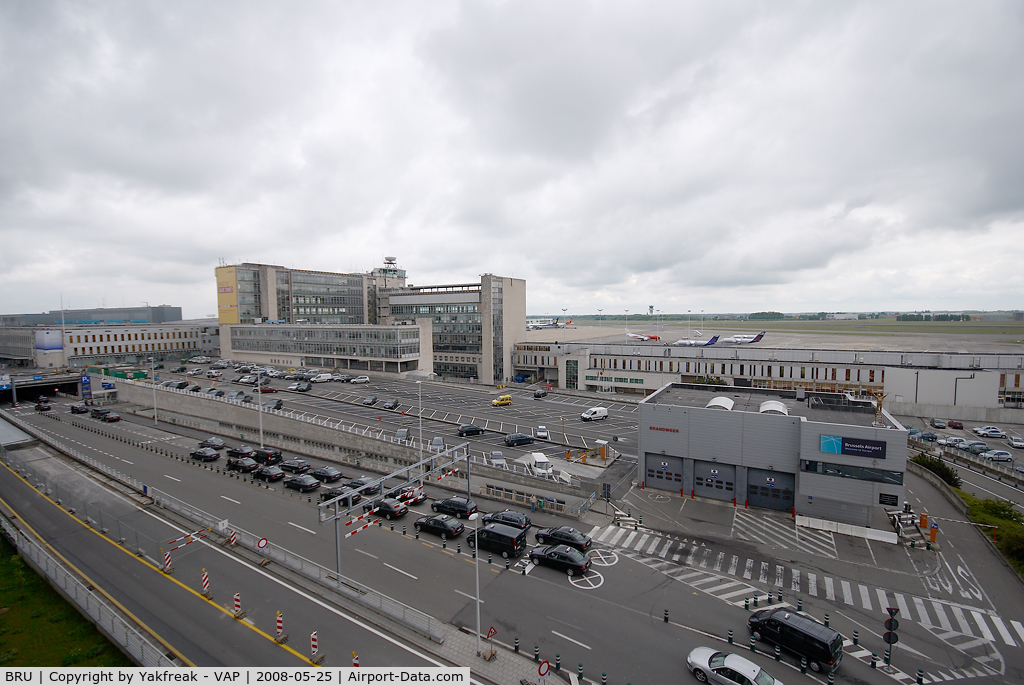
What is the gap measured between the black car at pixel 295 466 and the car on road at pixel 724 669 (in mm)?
32778

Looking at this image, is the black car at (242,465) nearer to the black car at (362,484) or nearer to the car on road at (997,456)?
the black car at (362,484)

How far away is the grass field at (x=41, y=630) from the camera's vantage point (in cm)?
1744

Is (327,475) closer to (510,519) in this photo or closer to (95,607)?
(510,519)

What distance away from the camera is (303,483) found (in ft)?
113

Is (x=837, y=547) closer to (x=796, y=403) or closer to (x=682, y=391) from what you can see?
(x=796, y=403)

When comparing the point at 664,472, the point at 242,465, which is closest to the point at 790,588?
the point at 664,472

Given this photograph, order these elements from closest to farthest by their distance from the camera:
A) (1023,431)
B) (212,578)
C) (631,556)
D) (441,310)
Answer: (212,578)
(631,556)
(1023,431)
(441,310)

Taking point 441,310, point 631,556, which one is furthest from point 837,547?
point 441,310

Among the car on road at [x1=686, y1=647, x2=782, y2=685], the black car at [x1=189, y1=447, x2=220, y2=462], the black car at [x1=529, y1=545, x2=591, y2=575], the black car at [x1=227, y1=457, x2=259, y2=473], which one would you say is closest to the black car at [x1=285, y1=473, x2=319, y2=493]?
the black car at [x1=227, y1=457, x2=259, y2=473]

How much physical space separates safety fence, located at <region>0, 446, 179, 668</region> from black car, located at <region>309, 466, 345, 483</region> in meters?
15.1

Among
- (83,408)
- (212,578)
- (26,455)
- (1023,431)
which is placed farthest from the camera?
(83,408)

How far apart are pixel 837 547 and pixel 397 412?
43.7 m

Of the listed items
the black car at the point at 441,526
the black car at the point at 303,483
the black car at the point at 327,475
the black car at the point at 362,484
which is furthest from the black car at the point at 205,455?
the black car at the point at 441,526

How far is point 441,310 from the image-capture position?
9375cm
